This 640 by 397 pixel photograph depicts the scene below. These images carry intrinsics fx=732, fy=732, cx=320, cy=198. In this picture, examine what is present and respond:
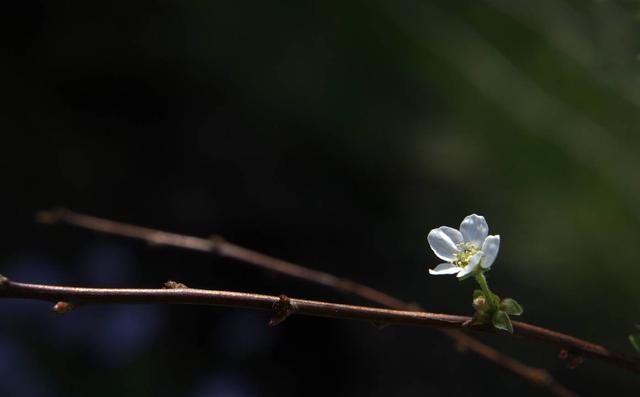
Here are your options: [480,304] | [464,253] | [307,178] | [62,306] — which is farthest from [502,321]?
[307,178]

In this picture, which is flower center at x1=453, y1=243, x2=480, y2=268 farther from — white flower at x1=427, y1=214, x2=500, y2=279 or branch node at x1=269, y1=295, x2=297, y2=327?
branch node at x1=269, y1=295, x2=297, y2=327

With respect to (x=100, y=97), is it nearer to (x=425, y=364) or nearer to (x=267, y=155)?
(x=267, y=155)

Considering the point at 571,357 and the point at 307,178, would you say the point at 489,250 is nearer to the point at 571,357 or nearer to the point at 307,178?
the point at 571,357

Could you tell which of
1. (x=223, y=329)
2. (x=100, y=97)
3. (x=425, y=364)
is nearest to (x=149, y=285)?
(x=223, y=329)

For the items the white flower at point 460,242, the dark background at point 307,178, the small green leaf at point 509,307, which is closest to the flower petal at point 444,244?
the white flower at point 460,242

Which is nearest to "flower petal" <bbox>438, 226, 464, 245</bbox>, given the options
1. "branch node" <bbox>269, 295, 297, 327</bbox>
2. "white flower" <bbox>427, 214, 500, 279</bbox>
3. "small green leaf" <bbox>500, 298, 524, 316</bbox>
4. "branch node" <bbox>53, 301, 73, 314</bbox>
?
"white flower" <bbox>427, 214, 500, 279</bbox>
